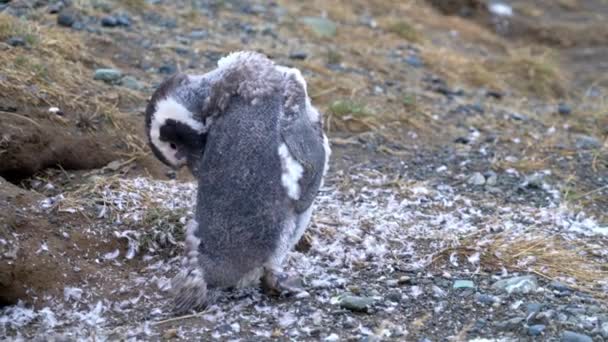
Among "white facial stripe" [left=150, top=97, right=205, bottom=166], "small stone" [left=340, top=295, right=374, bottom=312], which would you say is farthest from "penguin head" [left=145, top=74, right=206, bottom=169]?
"small stone" [left=340, top=295, right=374, bottom=312]

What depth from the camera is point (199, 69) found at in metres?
7.11

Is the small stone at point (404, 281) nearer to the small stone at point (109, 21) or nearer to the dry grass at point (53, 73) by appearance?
the dry grass at point (53, 73)

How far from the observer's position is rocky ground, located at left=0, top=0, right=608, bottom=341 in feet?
12.9

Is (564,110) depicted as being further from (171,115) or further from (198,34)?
(171,115)

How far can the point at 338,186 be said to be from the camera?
5664 millimetres

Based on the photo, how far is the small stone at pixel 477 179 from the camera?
6.11 m

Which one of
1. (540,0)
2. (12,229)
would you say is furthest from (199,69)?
(540,0)

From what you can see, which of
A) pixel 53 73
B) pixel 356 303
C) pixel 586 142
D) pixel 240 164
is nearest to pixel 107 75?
pixel 53 73

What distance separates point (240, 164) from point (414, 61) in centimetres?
529

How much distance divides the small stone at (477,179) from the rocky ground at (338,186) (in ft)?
0.05

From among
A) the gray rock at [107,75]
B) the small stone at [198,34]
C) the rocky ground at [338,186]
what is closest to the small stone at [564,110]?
the rocky ground at [338,186]

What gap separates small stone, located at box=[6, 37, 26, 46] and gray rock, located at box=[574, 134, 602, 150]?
14.6 ft

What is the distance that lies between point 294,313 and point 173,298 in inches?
21.7

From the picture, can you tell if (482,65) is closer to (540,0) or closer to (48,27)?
(540,0)
